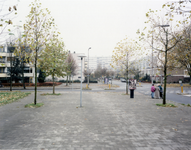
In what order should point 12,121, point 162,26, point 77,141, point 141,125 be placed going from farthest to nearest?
1. point 162,26
2. point 12,121
3. point 141,125
4. point 77,141

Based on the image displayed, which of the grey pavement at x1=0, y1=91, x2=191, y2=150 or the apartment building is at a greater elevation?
the apartment building

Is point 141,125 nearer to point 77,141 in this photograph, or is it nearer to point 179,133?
point 179,133

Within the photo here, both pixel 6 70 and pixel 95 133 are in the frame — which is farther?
pixel 6 70

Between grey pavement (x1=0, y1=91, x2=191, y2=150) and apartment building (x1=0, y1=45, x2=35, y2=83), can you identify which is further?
Answer: apartment building (x1=0, y1=45, x2=35, y2=83)

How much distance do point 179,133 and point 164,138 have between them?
2.83 ft

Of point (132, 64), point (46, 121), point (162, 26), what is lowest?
point (46, 121)

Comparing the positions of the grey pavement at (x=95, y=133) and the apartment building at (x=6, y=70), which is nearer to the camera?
the grey pavement at (x=95, y=133)

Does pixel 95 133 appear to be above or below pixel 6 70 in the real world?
below

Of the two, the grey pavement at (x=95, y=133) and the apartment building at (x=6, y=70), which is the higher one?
the apartment building at (x=6, y=70)

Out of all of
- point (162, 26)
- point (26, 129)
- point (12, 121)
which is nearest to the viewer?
point (26, 129)

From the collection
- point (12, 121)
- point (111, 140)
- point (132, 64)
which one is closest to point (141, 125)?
point (111, 140)

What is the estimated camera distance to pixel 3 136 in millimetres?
5684

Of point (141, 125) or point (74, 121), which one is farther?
point (74, 121)

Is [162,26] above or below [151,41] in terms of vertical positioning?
above
